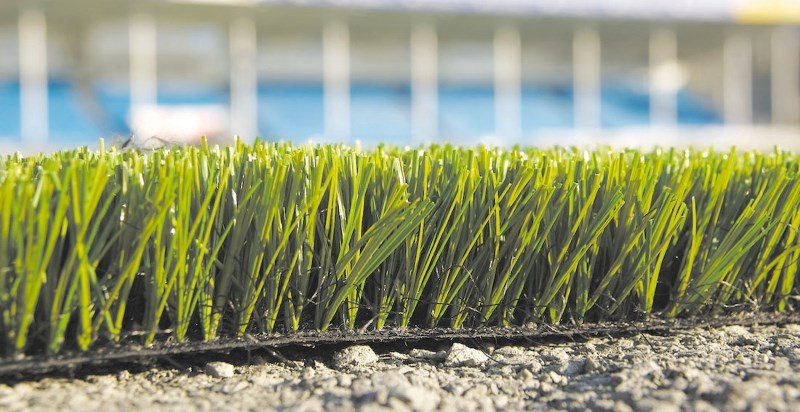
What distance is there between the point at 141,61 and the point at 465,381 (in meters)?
15.1

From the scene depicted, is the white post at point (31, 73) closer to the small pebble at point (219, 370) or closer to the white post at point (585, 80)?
the white post at point (585, 80)

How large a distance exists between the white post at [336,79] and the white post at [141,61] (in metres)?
3.93

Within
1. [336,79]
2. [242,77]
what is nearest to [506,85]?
[336,79]

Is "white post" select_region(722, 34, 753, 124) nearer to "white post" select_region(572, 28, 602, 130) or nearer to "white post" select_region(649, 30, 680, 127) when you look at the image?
"white post" select_region(649, 30, 680, 127)

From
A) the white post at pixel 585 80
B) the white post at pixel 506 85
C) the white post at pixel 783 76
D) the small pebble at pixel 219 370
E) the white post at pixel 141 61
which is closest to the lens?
the small pebble at pixel 219 370

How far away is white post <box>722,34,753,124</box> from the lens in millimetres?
19516

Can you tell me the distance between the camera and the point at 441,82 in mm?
20641

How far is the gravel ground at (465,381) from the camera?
165 centimetres

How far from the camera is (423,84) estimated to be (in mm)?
17672

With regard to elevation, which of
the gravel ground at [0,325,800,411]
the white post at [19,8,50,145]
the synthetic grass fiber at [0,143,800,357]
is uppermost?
the white post at [19,8,50,145]

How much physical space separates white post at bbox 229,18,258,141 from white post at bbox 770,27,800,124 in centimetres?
1397

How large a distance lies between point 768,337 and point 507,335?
0.88m

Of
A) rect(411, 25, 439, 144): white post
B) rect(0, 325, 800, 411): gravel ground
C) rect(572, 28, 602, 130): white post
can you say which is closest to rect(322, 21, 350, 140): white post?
rect(411, 25, 439, 144): white post

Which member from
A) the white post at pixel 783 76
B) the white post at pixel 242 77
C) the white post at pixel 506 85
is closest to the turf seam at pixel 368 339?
the white post at pixel 242 77
